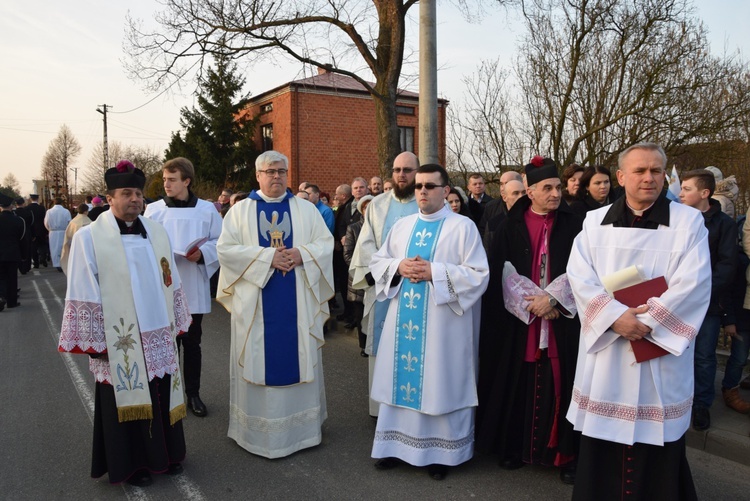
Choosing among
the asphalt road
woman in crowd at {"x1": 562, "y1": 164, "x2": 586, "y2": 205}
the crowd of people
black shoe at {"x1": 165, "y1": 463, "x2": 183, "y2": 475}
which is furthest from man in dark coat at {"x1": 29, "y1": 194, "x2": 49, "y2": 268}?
woman in crowd at {"x1": 562, "y1": 164, "x2": 586, "y2": 205}

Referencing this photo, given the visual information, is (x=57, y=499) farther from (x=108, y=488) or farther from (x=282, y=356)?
(x=282, y=356)

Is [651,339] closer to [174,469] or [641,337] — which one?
[641,337]

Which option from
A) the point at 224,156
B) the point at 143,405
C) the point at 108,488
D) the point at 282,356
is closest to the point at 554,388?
the point at 282,356

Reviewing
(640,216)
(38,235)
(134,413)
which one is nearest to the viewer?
(640,216)

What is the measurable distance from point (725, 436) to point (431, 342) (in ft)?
7.83

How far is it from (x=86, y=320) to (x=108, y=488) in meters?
1.19

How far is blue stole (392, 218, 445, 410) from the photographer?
416cm

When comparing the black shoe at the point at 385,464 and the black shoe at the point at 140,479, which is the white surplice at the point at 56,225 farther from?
the black shoe at the point at 385,464

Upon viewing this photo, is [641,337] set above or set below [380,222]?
below

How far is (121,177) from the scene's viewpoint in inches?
156

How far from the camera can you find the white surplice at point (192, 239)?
17.5 ft

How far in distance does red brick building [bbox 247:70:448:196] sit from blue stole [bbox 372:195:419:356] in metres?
17.9

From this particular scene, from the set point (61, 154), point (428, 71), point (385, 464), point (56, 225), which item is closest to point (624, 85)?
point (428, 71)

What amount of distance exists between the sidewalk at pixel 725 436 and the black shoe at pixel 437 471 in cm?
207
